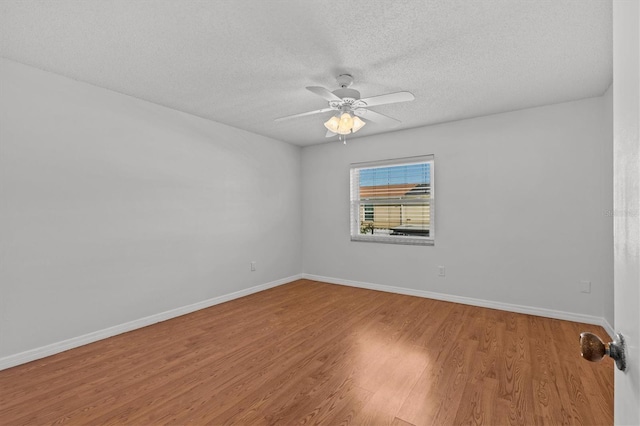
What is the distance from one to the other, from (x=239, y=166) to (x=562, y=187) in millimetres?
4010

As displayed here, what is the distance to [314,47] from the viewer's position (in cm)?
221

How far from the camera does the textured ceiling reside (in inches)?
71.8

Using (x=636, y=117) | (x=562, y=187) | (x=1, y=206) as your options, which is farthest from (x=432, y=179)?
(x=1, y=206)

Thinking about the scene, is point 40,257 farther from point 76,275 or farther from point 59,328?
point 59,328

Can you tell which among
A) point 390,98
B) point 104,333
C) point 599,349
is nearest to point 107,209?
point 104,333

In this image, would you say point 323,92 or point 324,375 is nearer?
point 324,375

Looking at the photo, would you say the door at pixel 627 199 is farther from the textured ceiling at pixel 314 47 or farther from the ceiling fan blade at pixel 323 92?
the ceiling fan blade at pixel 323 92

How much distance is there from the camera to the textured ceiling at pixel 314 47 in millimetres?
1823

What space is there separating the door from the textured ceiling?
1409 mm

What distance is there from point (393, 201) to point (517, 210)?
162 centimetres

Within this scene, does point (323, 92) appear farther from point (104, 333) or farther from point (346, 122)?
point (104, 333)

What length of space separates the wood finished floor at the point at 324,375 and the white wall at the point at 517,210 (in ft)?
1.59

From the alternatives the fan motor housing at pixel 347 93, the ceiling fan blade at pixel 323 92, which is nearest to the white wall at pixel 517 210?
the fan motor housing at pixel 347 93

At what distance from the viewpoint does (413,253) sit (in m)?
4.34
